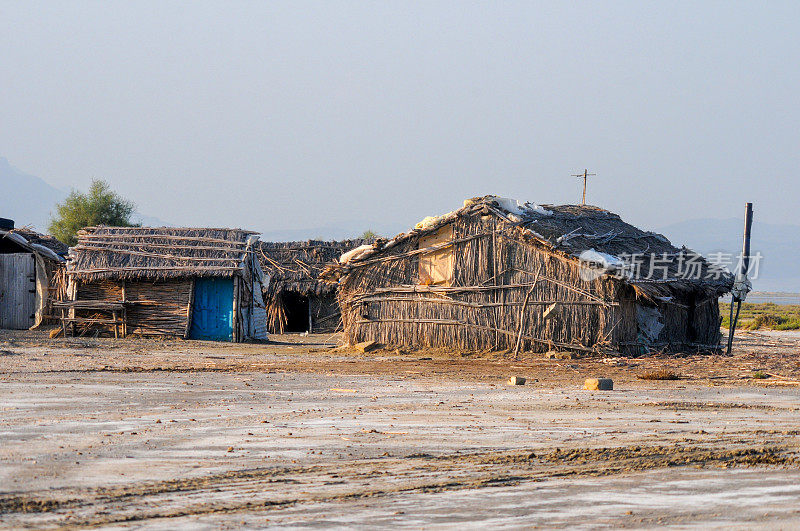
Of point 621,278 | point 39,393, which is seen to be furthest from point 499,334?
point 39,393

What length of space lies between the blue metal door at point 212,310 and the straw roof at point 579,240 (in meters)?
4.13

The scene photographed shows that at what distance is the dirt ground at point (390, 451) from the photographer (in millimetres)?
5957

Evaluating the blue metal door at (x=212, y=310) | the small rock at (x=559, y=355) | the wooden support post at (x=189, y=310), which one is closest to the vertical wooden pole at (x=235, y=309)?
the blue metal door at (x=212, y=310)

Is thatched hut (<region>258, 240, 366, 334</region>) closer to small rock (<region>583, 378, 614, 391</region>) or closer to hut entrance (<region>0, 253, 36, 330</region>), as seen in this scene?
hut entrance (<region>0, 253, 36, 330</region>)

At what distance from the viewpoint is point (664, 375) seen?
50.8 feet

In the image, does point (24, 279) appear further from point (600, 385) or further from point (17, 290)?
point (600, 385)

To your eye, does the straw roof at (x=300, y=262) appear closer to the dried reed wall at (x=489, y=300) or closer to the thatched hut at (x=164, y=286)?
the thatched hut at (x=164, y=286)

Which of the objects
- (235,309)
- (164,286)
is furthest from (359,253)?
(164,286)

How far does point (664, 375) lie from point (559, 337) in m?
4.59

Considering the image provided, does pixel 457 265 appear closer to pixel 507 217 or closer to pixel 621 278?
pixel 507 217

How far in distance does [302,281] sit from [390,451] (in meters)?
26.6

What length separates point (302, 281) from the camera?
113ft

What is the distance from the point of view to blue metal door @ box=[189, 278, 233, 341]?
25.7m

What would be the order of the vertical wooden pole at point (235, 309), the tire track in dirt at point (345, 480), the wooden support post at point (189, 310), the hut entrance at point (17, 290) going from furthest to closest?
the hut entrance at point (17, 290) → the wooden support post at point (189, 310) → the vertical wooden pole at point (235, 309) → the tire track in dirt at point (345, 480)
